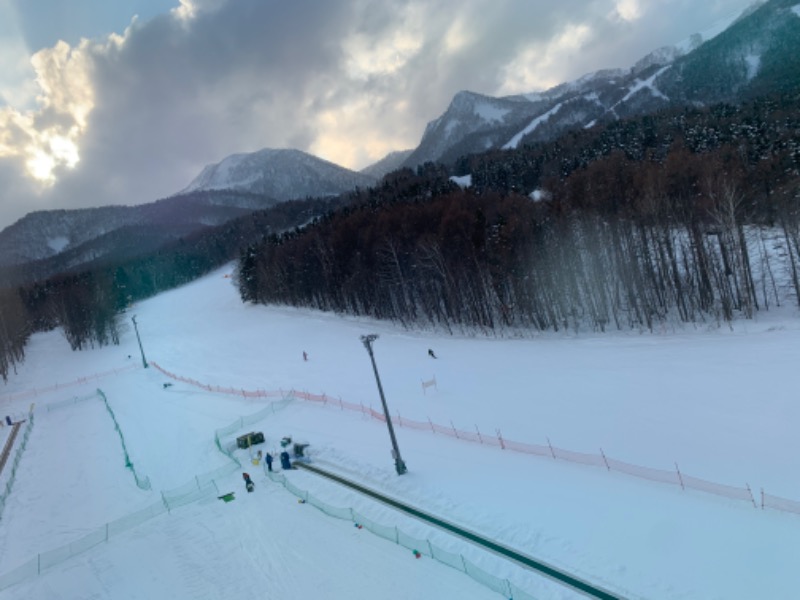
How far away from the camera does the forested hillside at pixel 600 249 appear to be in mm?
42625

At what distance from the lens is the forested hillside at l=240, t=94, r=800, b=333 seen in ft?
140

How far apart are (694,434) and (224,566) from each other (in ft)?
68.2

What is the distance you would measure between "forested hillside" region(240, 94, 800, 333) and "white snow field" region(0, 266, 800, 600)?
19.3ft

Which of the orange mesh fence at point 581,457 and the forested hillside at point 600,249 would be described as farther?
the forested hillside at point 600,249

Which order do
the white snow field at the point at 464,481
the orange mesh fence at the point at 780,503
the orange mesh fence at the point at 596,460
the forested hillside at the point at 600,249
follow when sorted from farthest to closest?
the forested hillside at the point at 600,249 < the orange mesh fence at the point at 596,460 < the white snow field at the point at 464,481 < the orange mesh fence at the point at 780,503

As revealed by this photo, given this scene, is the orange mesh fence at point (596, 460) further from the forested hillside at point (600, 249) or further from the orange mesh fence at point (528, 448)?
the forested hillside at point (600, 249)

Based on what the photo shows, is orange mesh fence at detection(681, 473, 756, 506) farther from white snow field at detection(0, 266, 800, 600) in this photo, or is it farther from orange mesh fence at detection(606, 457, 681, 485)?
orange mesh fence at detection(606, 457, 681, 485)

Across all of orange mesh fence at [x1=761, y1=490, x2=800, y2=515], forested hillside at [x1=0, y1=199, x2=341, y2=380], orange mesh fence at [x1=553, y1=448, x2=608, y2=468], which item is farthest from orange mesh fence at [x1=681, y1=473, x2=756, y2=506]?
forested hillside at [x1=0, y1=199, x2=341, y2=380]

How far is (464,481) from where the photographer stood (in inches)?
838

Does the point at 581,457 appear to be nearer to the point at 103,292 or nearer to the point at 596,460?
the point at 596,460

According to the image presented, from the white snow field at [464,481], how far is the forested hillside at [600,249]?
589 centimetres

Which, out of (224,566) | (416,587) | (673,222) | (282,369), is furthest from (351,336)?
(416,587)

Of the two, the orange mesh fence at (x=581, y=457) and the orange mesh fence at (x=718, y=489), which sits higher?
the orange mesh fence at (x=581, y=457)

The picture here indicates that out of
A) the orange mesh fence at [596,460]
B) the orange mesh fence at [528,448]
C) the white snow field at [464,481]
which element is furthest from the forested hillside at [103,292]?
the orange mesh fence at [528,448]
